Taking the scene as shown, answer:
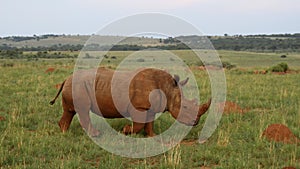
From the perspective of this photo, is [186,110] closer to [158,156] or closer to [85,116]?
[158,156]

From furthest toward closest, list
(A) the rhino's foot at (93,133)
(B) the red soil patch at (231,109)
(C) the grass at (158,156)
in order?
1. (B) the red soil patch at (231,109)
2. (A) the rhino's foot at (93,133)
3. (C) the grass at (158,156)

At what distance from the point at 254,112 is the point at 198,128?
8.62 feet

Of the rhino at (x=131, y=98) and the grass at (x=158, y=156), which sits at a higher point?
the rhino at (x=131, y=98)

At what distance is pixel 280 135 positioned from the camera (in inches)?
311

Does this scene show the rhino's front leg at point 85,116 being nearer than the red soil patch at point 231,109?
Yes

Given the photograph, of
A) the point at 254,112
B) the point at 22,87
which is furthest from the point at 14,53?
the point at 254,112

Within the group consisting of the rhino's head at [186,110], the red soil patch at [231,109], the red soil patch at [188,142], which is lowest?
the red soil patch at [188,142]

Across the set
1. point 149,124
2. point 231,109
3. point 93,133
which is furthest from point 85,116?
point 231,109

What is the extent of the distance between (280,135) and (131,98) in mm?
3146

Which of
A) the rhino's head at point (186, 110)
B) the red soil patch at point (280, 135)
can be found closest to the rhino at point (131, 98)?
the rhino's head at point (186, 110)

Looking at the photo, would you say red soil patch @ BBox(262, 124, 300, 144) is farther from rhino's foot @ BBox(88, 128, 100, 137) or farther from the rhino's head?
rhino's foot @ BBox(88, 128, 100, 137)

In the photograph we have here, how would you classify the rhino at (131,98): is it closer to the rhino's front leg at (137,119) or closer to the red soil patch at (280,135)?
the rhino's front leg at (137,119)

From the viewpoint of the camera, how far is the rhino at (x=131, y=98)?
324 inches

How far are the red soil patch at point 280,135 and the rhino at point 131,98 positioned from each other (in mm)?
1366
